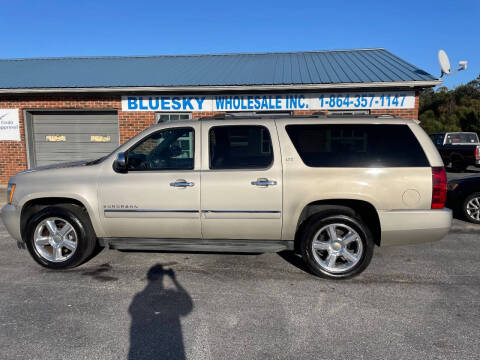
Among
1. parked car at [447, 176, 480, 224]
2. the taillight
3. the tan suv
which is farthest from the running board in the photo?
parked car at [447, 176, 480, 224]

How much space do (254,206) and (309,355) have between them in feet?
5.48

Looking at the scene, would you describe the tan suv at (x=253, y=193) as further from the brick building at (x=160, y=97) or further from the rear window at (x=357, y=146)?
the brick building at (x=160, y=97)

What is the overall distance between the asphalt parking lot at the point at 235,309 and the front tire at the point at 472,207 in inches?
85.7

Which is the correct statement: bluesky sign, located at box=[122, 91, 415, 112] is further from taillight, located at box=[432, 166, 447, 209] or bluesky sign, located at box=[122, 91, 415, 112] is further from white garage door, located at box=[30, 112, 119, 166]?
taillight, located at box=[432, 166, 447, 209]

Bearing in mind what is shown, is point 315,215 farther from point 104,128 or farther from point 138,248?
point 104,128

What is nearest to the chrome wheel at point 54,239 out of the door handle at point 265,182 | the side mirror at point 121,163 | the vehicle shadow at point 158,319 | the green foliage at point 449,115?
the side mirror at point 121,163

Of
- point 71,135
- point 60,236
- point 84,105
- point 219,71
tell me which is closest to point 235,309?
point 60,236

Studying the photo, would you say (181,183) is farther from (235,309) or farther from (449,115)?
(449,115)

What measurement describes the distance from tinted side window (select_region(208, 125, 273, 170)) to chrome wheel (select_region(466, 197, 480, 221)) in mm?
4948

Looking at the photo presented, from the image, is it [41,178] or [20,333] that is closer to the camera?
[20,333]

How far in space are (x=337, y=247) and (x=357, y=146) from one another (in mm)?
1198

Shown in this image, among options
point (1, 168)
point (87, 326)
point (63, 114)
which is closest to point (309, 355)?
point (87, 326)

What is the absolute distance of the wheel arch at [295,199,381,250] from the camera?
373cm

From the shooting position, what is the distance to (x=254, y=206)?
369 centimetres
